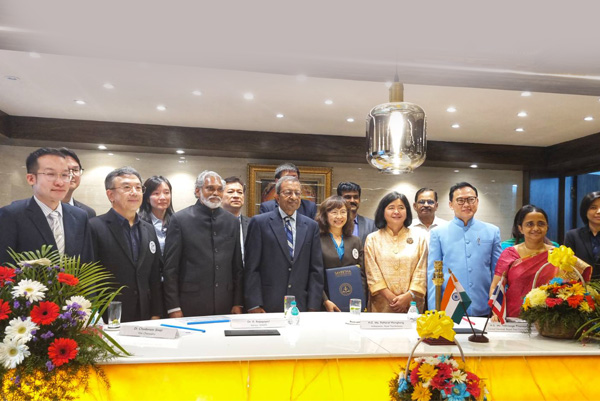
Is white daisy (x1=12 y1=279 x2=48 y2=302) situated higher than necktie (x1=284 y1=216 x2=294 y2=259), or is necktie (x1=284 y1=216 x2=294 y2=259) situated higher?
necktie (x1=284 y1=216 x2=294 y2=259)

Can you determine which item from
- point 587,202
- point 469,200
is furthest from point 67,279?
point 587,202

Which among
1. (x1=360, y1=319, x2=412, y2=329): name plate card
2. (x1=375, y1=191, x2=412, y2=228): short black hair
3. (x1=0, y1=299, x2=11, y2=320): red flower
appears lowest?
(x1=360, y1=319, x2=412, y2=329): name plate card

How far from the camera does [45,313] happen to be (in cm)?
186

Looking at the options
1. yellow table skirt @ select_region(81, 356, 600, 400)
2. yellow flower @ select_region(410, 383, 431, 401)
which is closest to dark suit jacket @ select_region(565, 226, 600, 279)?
yellow table skirt @ select_region(81, 356, 600, 400)

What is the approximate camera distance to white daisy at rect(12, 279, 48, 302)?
186 centimetres

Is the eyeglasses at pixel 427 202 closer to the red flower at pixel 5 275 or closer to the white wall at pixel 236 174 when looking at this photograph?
the white wall at pixel 236 174

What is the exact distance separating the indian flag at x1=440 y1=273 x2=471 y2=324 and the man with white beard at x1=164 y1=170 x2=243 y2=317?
177 centimetres

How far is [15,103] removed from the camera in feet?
22.6

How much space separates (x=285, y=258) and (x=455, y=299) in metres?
1.73

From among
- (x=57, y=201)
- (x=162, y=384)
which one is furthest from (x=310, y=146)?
(x=162, y=384)

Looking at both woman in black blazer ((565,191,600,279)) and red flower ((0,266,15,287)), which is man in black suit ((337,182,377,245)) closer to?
woman in black blazer ((565,191,600,279))

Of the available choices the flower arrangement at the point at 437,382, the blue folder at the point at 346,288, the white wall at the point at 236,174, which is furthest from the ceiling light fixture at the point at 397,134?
the white wall at the point at 236,174

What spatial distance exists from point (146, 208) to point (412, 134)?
318 cm

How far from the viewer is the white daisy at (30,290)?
1857 mm
